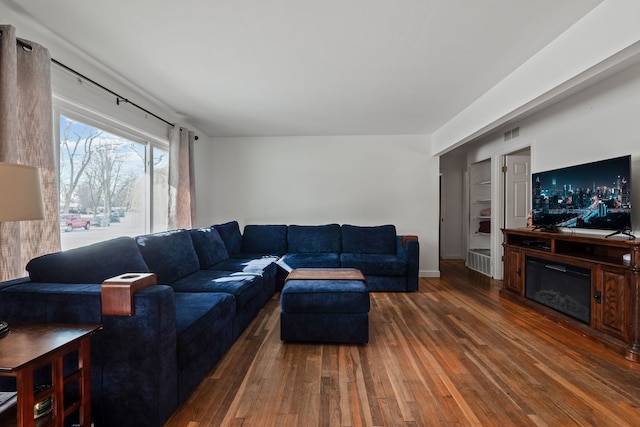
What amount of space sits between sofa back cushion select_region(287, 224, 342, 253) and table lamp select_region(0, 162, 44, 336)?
360 centimetres

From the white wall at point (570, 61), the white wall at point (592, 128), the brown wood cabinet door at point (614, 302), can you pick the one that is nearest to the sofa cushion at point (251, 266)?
the white wall at point (570, 61)

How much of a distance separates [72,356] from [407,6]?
272cm

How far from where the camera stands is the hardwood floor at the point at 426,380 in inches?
63.1

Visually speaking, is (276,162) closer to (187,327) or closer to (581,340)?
(187,327)

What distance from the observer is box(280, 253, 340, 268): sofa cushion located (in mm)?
4056

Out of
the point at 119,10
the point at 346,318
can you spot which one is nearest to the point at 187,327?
the point at 346,318

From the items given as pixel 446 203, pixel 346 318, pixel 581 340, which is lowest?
pixel 581 340

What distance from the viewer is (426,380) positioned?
6.38 ft

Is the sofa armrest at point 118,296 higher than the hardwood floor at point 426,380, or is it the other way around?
the sofa armrest at point 118,296

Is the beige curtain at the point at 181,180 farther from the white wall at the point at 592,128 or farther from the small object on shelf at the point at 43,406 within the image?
the white wall at the point at 592,128

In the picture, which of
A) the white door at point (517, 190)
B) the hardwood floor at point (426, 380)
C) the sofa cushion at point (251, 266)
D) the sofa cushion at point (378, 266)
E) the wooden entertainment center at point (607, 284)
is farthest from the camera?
the white door at point (517, 190)

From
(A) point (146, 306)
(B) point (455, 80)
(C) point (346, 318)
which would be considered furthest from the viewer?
(B) point (455, 80)

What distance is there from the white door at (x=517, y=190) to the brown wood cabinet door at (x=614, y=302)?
2183mm

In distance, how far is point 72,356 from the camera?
1434mm
